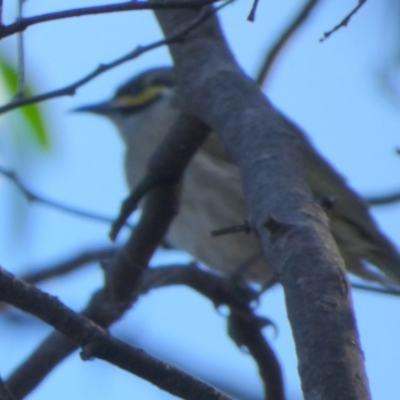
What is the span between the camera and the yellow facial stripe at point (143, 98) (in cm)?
704

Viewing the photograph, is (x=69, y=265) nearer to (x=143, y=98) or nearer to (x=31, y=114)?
(x=31, y=114)

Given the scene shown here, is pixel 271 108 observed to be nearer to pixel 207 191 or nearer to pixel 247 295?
pixel 247 295

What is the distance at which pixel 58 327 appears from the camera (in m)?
1.79

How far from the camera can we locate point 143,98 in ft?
23.3

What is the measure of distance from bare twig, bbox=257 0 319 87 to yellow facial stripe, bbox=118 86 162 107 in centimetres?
271

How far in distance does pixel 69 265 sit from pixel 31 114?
6.06ft

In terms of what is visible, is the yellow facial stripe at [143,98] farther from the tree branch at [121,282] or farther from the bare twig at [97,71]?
the bare twig at [97,71]

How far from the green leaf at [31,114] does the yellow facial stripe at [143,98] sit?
3.75 metres

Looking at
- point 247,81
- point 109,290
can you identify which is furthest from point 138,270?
point 247,81

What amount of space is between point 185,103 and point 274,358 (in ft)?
4.02

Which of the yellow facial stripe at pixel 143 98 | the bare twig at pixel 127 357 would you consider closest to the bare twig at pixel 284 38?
the bare twig at pixel 127 357

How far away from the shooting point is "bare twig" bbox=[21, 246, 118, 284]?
4785mm

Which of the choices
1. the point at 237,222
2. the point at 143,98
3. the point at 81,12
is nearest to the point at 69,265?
the point at 237,222

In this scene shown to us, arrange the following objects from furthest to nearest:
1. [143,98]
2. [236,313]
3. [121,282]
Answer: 1. [143,98]
2. [236,313]
3. [121,282]
